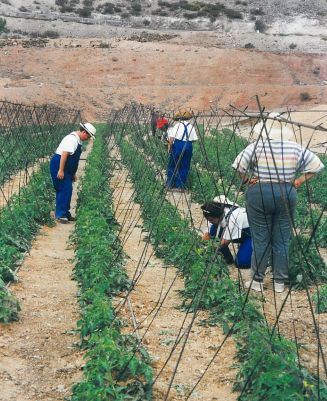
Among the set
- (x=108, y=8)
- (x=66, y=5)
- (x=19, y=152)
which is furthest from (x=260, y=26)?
(x=19, y=152)

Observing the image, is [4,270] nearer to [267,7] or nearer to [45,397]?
[45,397]

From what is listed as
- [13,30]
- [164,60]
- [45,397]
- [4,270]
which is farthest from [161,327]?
[13,30]

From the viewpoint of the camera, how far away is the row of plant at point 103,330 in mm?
3492

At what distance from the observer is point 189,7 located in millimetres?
57688

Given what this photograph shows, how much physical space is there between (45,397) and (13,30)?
51.0 meters

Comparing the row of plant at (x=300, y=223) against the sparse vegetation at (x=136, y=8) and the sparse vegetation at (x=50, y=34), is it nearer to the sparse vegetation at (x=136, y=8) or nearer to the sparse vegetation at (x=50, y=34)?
the sparse vegetation at (x=50, y=34)

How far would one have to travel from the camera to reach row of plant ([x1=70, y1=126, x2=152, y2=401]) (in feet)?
11.5

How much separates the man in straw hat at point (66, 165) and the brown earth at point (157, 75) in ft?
82.3

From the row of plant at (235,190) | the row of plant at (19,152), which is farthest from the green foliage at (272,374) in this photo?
the row of plant at (19,152)

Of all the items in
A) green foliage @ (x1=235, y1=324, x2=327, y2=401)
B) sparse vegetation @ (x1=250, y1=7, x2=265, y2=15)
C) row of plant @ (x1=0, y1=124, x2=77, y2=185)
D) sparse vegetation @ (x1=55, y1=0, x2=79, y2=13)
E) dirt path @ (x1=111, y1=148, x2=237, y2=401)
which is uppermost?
sparse vegetation @ (x1=250, y1=7, x2=265, y2=15)

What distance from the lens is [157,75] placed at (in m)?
40.0

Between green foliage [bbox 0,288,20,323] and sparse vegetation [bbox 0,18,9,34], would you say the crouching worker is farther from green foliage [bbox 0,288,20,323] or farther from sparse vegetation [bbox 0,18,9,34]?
sparse vegetation [bbox 0,18,9,34]

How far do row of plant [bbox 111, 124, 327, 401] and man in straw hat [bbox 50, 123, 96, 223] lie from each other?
3.96ft

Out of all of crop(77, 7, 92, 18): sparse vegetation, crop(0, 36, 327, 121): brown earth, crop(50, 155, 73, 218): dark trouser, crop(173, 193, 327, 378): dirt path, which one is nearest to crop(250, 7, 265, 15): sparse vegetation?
crop(77, 7, 92, 18): sparse vegetation
